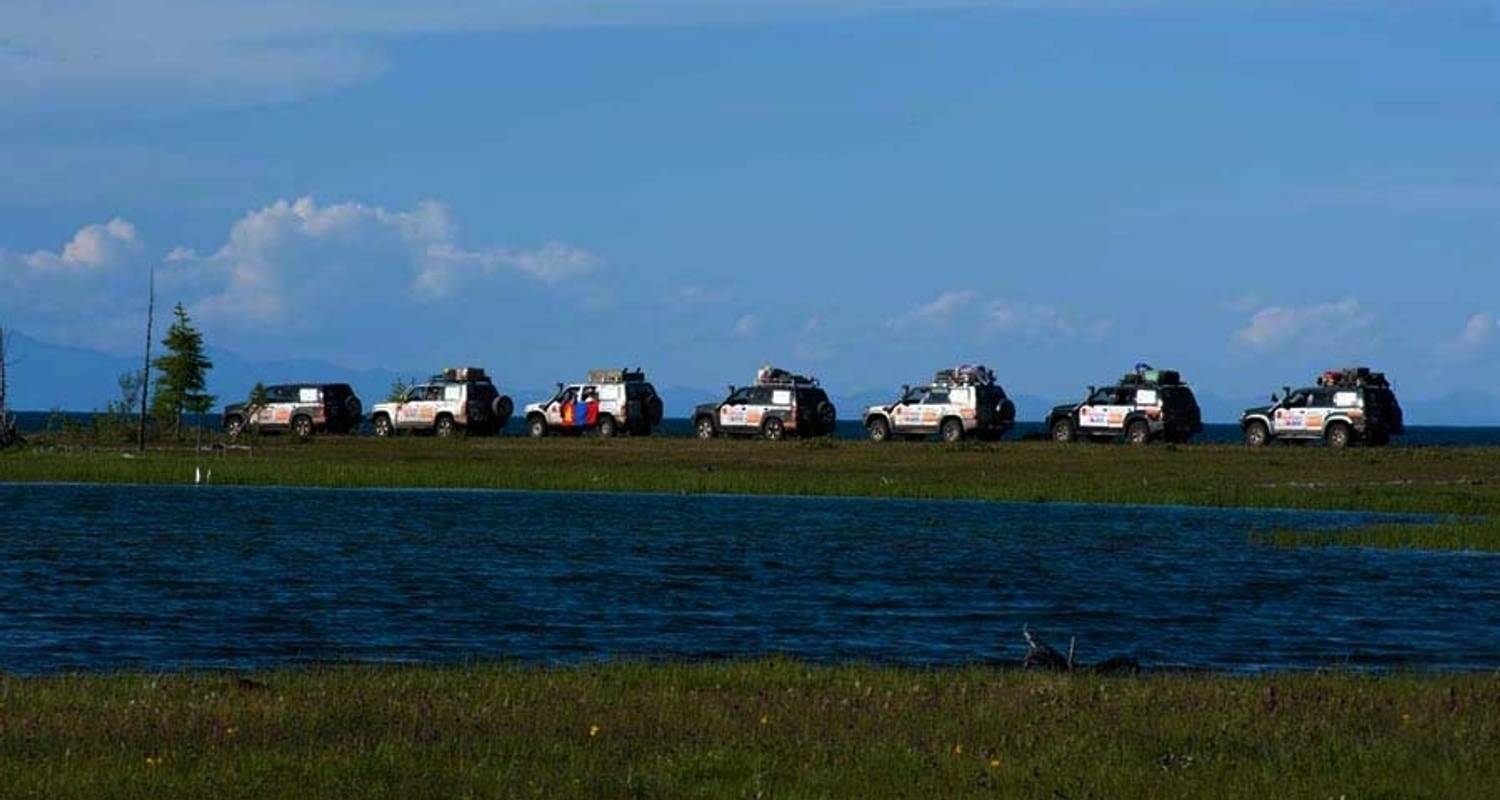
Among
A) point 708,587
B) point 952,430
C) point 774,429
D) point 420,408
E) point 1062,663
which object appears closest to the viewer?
point 1062,663

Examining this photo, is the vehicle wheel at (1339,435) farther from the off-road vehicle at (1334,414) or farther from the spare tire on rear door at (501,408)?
the spare tire on rear door at (501,408)

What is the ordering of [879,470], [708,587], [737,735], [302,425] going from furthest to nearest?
[302,425] → [879,470] → [708,587] → [737,735]

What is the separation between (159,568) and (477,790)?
2251cm

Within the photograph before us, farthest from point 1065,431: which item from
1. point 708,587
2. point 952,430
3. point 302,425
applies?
point 708,587

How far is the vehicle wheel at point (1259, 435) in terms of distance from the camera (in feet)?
226

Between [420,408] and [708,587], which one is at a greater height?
[420,408]

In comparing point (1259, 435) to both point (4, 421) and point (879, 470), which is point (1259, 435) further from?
point (4, 421)

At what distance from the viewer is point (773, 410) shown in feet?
239

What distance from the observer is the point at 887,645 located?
1002 inches

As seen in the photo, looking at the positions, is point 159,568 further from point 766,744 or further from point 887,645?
point 766,744

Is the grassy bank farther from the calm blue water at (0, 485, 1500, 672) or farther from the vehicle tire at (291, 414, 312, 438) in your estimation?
the vehicle tire at (291, 414, 312, 438)

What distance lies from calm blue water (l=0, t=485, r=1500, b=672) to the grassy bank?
4613mm

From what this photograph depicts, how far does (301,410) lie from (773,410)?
54.7ft

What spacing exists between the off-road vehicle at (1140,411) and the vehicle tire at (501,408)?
1932 centimetres
